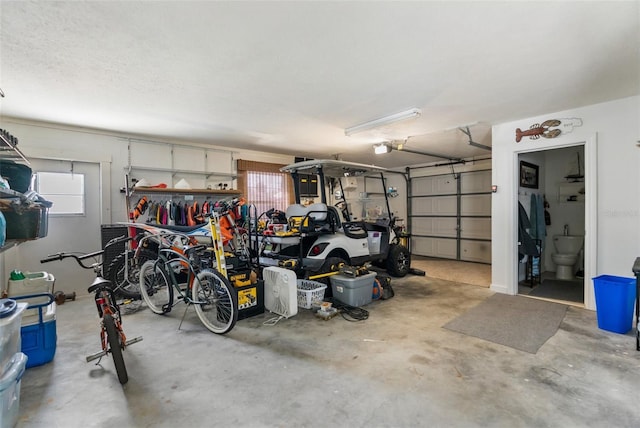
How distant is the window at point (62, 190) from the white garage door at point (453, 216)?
298 inches

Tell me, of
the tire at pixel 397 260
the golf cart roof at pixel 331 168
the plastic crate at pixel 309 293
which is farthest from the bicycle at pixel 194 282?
the tire at pixel 397 260

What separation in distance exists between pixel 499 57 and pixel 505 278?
3310mm

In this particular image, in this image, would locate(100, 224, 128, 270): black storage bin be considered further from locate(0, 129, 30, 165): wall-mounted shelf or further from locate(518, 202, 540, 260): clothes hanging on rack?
locate(518, 202, 540, 260): clothes hanging on rack

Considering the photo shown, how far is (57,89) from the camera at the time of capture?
3064mm

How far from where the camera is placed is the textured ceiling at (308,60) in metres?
1.92

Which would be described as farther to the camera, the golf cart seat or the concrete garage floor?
the golf cart seat

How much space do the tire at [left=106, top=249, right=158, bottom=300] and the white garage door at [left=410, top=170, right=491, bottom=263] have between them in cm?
679

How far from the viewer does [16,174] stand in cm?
293

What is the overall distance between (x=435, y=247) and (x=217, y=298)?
261 inches

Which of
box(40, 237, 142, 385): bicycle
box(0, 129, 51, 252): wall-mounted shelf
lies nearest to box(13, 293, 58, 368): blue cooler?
box(40, 237, 142, 385): bicycle

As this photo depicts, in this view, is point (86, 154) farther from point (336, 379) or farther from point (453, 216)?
point (453, 216)

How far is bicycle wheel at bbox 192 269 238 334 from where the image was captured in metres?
2.87

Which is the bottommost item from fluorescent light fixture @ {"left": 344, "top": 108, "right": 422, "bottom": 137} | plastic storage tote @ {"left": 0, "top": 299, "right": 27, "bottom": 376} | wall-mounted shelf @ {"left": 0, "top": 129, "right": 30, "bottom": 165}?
plastic storage tote @ {"left": 0, "top": 299, "right": 27, "bottom": 376}

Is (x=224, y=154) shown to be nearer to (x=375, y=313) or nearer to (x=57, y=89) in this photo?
(x=57, y=89)
